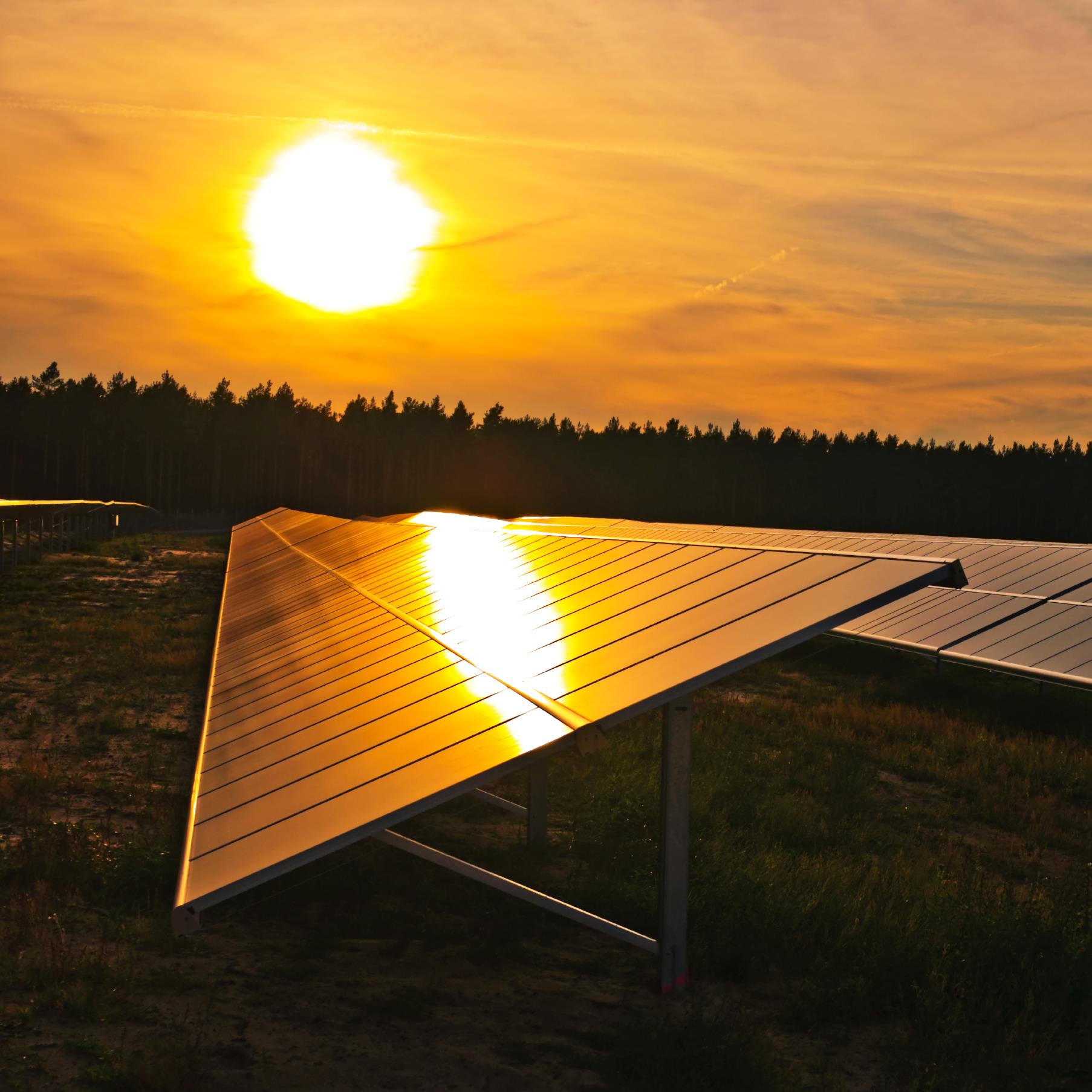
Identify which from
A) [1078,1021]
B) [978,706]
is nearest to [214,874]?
[1078,1021]

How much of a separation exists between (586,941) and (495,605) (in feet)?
9.83

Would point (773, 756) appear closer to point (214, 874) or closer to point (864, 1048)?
point (864, 1048)

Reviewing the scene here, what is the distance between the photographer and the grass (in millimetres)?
5586

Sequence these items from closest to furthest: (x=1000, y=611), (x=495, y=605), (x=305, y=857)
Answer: (x=305, y=857)
(x=495, y=605)
(x=1000, y=611)

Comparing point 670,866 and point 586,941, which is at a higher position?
point 670,866

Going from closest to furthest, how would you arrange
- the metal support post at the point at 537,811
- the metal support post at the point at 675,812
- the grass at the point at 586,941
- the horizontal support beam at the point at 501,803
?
the grass at the point at 586,941 → the metal support post at the point at 675,812 → the metal support post at the point at 537,811 → the horizontal support beam at the point at 501,803

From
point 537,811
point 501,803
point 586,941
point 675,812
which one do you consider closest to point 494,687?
point 675,812

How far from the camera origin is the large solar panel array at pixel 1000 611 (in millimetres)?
17000

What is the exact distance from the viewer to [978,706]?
1827cm

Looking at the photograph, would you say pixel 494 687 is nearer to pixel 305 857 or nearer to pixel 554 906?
pixel 554 906

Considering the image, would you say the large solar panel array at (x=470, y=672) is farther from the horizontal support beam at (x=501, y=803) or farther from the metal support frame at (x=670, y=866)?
the horizontal support beam at (x=501, y=803)

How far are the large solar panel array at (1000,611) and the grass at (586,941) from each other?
12.9 ft

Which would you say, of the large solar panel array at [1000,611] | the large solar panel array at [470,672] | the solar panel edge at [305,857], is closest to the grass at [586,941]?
the large solar panel array at [470,672]

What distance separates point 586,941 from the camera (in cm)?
739
